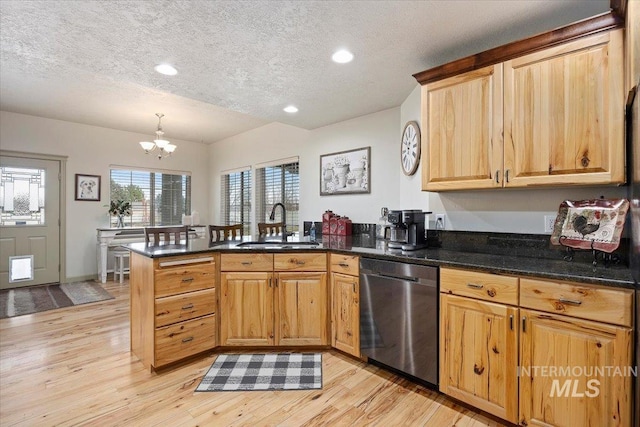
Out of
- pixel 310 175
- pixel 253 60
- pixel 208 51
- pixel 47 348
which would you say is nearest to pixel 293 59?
pixel 253 60

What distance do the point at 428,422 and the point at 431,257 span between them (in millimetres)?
961

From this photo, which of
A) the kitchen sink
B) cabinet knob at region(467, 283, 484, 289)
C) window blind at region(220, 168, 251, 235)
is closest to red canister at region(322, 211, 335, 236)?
the kitchen sink

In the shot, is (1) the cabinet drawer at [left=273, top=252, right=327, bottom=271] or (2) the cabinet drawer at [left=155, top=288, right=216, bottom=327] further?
(1) the cabinet drawer at [left=273, top=252, right=327, bottom=271]

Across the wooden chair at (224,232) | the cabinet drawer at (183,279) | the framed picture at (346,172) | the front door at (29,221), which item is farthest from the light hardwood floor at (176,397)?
the front door at (29,221)

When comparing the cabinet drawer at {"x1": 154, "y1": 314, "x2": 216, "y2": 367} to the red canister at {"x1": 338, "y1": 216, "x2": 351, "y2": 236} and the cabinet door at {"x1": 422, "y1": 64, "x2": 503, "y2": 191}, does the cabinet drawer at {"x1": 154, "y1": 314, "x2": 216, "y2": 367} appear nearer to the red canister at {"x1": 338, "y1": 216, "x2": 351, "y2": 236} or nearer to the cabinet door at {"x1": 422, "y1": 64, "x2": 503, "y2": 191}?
the red canister at {"x1": 338, "y1": 216, "x2": 351, "y2": 236}

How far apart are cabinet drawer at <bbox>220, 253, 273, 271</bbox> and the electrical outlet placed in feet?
6.60

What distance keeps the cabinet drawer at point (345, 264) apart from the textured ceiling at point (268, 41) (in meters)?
1.52

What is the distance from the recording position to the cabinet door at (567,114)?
5.20ft

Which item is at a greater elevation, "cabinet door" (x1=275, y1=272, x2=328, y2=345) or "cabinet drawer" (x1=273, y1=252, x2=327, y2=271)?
"cabinet drawer" (x1=273, y1=252, x2=327, y2=271)

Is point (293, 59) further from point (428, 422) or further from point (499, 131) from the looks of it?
point (428, 422)

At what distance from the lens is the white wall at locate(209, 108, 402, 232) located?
330 cm

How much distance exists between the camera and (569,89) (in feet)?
5.55

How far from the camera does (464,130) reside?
2076 mm

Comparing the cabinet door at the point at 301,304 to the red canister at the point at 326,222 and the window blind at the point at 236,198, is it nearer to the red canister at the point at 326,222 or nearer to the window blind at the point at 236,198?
the red canister at the point at 326,222
